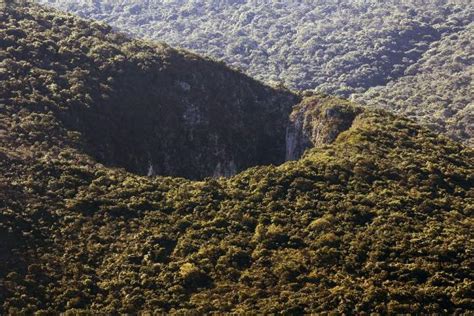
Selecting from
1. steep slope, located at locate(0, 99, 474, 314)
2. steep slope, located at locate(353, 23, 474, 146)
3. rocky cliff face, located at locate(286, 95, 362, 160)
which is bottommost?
steep slope, located at locate(0, 99, 474, 314)

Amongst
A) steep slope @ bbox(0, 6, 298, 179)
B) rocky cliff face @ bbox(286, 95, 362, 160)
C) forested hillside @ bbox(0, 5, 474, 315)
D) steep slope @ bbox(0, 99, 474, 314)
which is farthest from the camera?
rocky cliff face @ bbox(286, 95, 362, 160)

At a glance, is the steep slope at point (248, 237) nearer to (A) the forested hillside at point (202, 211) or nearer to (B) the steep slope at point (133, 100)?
(A) the forested hillside at point (202, 211)

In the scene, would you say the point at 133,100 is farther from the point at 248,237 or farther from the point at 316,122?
the point at 248,237

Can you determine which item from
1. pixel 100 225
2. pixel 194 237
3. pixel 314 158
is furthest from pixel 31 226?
pixel 314 158

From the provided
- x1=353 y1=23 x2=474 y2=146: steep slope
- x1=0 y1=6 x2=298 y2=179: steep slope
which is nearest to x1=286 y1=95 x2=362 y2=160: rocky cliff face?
x1=0 y1=6 x2=298 y2=179: steep slope

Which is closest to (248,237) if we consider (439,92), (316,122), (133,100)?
(316,122)

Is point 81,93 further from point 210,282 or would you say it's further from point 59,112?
point 210,282

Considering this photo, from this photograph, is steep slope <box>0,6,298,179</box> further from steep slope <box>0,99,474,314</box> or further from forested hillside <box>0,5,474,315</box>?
steep slope <box>0,99,474,314</box>
